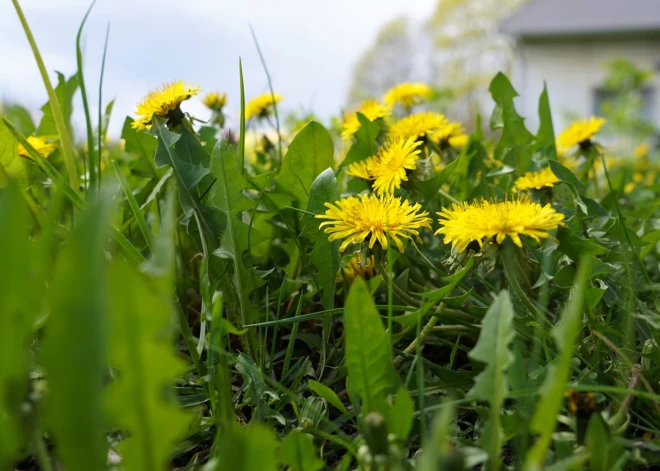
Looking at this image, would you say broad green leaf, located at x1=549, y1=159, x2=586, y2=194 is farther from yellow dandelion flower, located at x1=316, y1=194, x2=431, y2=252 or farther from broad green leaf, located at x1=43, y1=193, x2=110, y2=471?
broad green leaf, located at x1=43, y1=193, x2=110, y2=471

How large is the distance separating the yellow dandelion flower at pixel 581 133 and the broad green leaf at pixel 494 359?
31.9 inches

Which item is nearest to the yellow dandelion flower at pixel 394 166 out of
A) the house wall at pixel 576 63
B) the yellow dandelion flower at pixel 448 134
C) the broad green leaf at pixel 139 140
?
the yellow dandelion flower at pixel 448 134

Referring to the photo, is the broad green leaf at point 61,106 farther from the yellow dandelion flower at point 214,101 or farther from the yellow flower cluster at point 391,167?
the yellow flower cluster at point 391,167

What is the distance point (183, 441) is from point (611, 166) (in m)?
1.95

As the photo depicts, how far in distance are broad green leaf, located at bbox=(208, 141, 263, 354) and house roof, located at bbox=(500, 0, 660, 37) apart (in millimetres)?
9542

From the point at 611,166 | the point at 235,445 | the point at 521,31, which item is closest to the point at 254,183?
the point at 235,445

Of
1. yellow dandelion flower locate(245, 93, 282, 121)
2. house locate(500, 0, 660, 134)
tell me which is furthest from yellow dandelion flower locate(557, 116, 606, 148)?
house locate(500, 0, 660, 134)

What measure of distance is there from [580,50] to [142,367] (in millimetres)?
10491

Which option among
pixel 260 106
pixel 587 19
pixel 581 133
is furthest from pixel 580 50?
pixel 260 106

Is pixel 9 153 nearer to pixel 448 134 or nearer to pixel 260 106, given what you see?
pixel 260 106

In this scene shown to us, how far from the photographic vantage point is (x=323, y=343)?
2.21 feet

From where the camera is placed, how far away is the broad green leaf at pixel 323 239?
690 mm

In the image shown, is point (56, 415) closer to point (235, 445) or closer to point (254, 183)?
point (235, 445)

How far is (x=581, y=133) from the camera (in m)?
1.13
